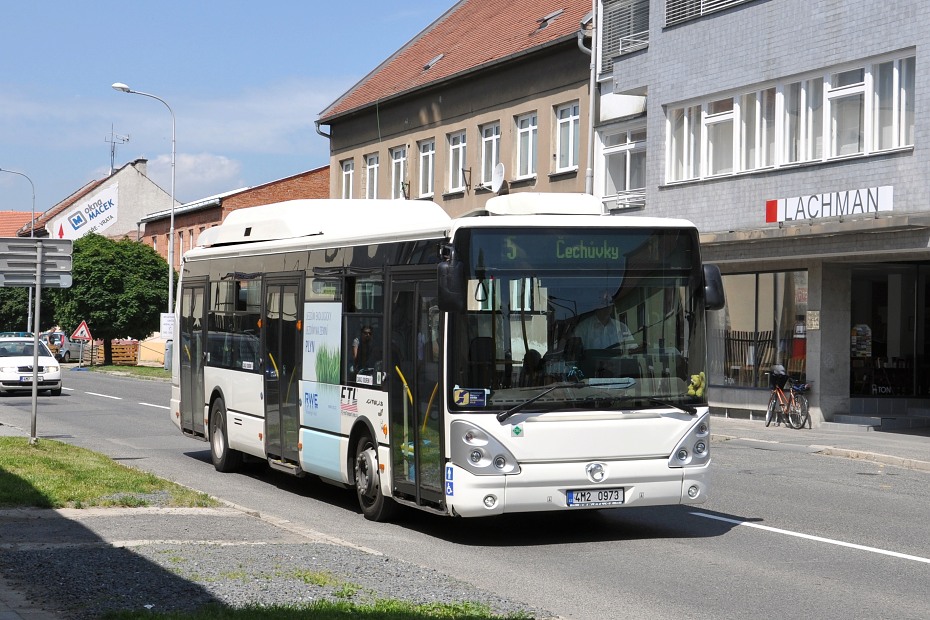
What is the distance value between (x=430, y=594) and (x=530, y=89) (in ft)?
95.9

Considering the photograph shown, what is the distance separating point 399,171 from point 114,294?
27174 mm

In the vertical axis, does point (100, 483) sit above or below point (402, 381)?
below

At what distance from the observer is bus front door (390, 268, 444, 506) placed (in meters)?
11.0

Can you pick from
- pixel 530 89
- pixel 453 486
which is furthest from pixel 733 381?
pixel 453 486

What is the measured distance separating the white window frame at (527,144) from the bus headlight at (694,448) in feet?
82.9

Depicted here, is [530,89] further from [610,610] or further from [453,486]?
[610,610]

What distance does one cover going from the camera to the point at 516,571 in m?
9.67

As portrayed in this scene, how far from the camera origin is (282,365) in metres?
14.6

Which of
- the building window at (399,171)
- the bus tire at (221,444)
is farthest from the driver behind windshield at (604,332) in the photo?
the building window at (399,171)

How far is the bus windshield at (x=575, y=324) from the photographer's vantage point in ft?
35.1

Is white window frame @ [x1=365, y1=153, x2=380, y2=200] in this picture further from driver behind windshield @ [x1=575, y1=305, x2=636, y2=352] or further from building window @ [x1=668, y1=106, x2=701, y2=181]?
driver behind windshield @ [x1=575, y1=305, x2=636, y2=352]

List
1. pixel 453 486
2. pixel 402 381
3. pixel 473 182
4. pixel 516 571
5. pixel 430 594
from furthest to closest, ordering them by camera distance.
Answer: pixel 473 182 → pixel 402 381 → pixel 453 486 → pixel 516 571 → pixel 430 594

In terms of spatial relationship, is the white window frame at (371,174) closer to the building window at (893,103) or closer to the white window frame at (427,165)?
the white window frame at (427,165)

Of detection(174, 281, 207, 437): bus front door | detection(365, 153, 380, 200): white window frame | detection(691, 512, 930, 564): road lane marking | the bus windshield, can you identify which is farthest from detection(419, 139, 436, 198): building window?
the bus windshield
